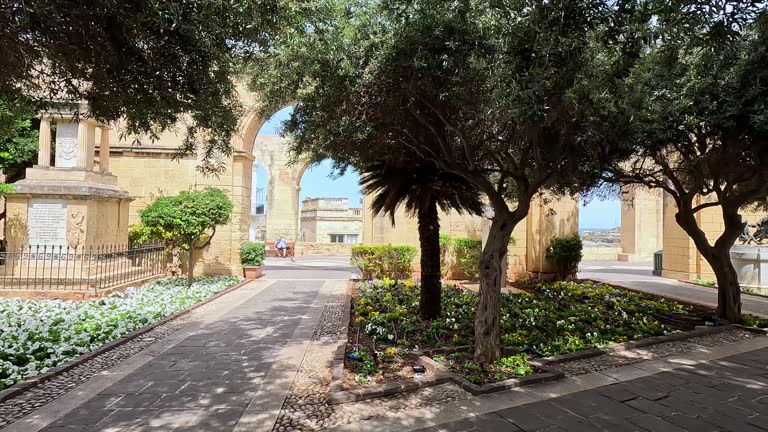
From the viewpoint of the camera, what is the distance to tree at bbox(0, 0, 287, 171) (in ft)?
10.2

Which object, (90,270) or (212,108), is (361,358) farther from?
(90,270)

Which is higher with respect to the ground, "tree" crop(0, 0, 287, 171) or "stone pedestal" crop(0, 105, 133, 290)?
"tree" crop(0, 0, 287, 171)

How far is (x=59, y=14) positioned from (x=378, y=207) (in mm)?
4750

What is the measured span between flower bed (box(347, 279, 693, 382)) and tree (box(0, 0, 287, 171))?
3391 millimetres

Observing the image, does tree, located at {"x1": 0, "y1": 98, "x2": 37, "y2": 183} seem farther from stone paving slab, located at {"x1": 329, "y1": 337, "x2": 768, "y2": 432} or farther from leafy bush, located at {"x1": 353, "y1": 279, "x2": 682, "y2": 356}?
stone paving slab, located at {"x1": 329, "y1": 337, "x2": 768, "y2": 432}

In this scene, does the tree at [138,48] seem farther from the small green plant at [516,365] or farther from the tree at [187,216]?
the tree at [187,216]

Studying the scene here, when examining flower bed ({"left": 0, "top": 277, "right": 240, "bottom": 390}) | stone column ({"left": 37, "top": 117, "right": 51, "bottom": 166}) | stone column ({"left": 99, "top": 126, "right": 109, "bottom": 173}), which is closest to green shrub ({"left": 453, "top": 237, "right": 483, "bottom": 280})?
flower bed ({"left": 0, "top": 277, "right": 240, "bottom": 390})

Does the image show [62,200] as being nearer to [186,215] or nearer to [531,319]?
[186,215]

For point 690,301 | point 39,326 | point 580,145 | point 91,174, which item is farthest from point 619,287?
point 91,174

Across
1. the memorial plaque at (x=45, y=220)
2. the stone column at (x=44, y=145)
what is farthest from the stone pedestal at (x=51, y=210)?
the stone column at (x=44, y=145)

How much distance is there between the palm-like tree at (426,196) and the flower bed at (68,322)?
4364 mm

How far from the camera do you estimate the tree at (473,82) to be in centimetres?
341

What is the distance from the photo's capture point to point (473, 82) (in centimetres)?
448

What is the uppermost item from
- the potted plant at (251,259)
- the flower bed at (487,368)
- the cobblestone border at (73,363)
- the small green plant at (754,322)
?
the potted plant at (251,259)
